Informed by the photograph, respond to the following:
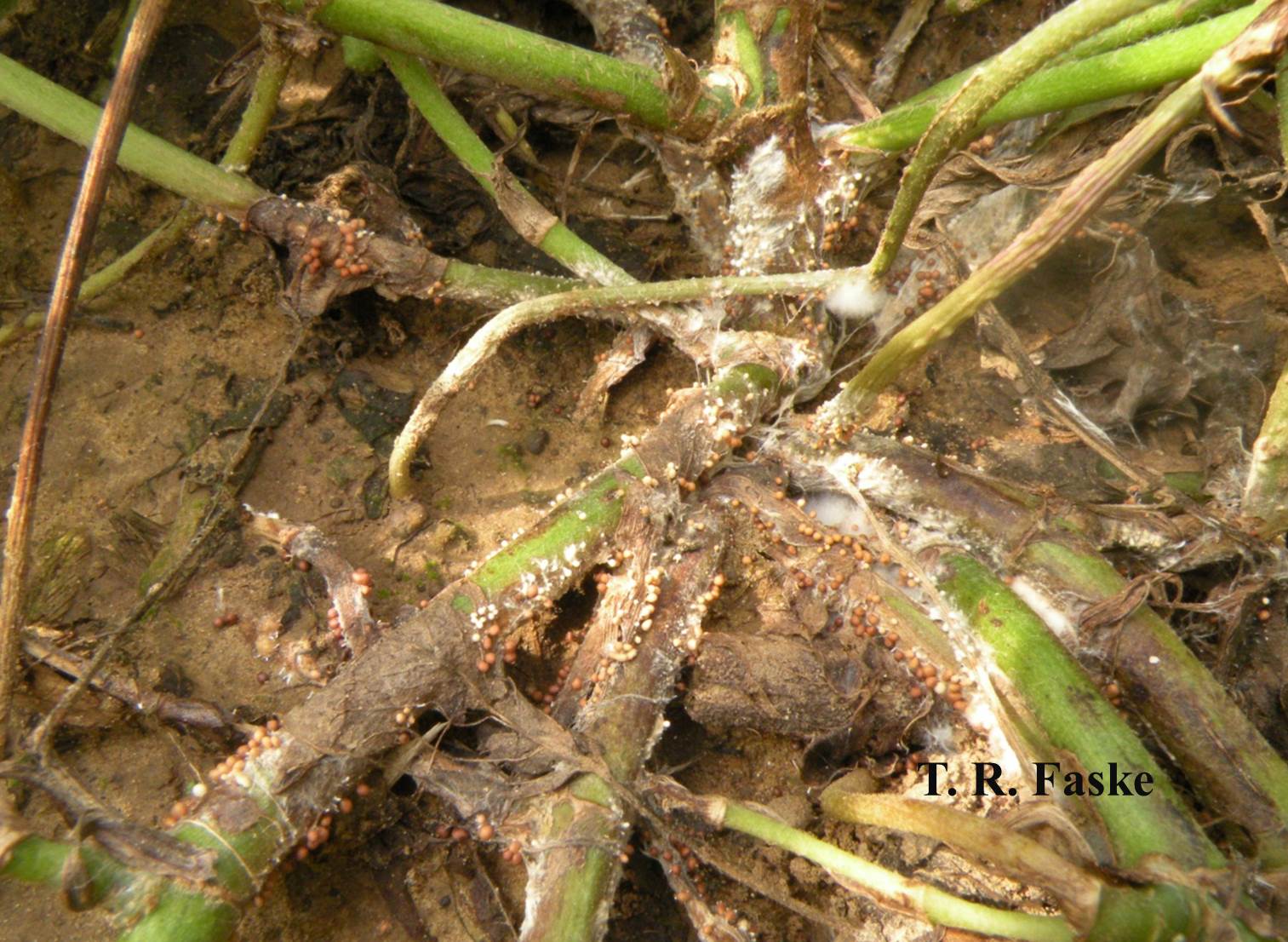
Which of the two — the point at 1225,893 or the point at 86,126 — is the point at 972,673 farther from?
the point at 86,126

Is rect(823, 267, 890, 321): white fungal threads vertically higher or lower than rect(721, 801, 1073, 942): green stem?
higher

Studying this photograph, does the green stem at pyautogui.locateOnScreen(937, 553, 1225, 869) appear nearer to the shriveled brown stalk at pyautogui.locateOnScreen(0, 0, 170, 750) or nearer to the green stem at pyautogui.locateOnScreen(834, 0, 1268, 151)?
the green stem at pyautogui.locateOnScreen(834, 0, 1268, 151)

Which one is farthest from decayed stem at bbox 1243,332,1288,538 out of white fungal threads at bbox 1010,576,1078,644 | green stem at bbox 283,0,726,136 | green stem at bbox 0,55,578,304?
green stem at bbox 0,55,578,304

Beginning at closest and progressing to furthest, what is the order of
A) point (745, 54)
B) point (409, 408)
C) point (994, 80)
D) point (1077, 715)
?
point (994, 80), point (1077, 715), point (745, 54), point (409, 408)

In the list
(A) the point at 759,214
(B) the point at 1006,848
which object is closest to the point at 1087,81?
(A) the point at 759,214

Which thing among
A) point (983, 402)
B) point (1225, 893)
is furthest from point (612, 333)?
point (1225, 893)

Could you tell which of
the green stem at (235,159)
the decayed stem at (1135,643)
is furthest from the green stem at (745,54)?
the green stem at (235,159)

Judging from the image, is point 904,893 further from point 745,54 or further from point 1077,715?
point 745,54
